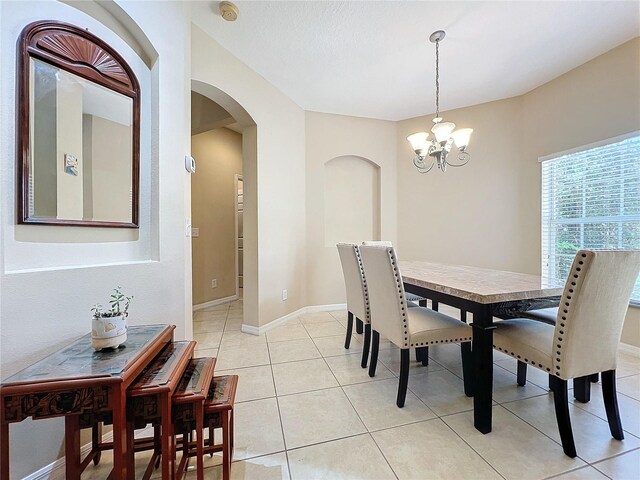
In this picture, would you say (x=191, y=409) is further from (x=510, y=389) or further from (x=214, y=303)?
(x=214, y=303)

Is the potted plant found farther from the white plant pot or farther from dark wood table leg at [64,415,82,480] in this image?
dark wood table leg at [64,415,82,480]

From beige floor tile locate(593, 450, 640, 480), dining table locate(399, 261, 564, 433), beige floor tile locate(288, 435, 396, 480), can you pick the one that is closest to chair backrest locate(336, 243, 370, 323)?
dining table locate(399, 261, 564, 433)

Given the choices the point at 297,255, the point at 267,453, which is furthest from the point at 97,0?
the point at 297,255

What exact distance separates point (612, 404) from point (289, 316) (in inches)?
109

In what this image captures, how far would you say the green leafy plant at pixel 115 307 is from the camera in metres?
1.08

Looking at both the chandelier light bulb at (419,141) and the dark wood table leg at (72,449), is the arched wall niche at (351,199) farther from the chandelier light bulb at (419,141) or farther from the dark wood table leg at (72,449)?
the dark wood table leg at (72,449)

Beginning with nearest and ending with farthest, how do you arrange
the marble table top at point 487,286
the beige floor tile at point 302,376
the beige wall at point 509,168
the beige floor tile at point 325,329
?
1. the marble table top at point 487,286
2. the beige floor tile at point 302,376
3. the beige wall at point 509,168
4. the beige floor tile at point 325,329

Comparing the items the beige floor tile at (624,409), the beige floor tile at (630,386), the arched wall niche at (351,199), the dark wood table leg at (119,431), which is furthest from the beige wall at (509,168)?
the dark wood table leg at (119,431)

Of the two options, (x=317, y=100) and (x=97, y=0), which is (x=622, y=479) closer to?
(x=97, y=0)

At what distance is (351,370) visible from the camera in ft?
7.10

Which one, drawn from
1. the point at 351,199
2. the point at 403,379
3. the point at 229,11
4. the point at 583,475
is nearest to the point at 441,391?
the point at 403,379

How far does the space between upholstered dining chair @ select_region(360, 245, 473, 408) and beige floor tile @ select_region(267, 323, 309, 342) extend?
1205 mm

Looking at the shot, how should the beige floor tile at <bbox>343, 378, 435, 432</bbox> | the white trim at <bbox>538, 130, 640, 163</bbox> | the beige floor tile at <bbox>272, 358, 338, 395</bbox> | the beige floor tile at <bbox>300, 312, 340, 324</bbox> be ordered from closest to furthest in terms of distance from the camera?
the beige floor tile at <bbox>343, 378, 435, 432</bbox>
the beige floor tile at <bbox>272, 358, 338, 395</bbox>
the white trim at <bbox>538, 130, 640, 163</bbox>
the beige floor tile at <bbox>300, 312, 340, 324</bbox>

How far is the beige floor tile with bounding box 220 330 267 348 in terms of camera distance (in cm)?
268
